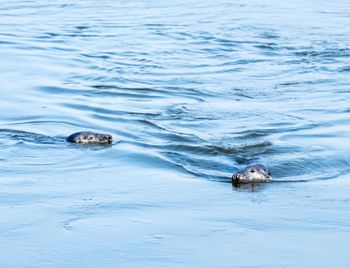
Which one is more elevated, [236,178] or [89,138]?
[89,138]

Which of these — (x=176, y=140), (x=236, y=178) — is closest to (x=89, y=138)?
(x=176, y=140)

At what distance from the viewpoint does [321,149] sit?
459 inches

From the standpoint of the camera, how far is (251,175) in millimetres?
10141

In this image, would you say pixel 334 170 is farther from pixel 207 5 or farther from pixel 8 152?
pixel 207 5

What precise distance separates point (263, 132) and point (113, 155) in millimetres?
2148

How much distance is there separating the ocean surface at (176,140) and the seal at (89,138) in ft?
0.46

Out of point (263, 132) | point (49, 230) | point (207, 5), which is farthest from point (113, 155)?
point (207, 5)

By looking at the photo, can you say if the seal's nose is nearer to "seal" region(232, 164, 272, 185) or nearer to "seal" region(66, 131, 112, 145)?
"seal" region(232, 164, 272, 185)

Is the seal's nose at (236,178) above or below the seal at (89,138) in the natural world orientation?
below

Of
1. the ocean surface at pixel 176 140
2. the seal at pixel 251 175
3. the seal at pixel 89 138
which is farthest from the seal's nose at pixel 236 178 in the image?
the seal at pixel 89 138

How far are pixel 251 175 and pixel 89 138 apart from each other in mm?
2382

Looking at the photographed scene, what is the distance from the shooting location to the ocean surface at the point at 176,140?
7.96 m

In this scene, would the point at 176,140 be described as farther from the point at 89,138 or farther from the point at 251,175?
the point at 251,175

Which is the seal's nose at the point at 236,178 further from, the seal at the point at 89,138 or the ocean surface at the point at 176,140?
the seal at the point at 89,138
